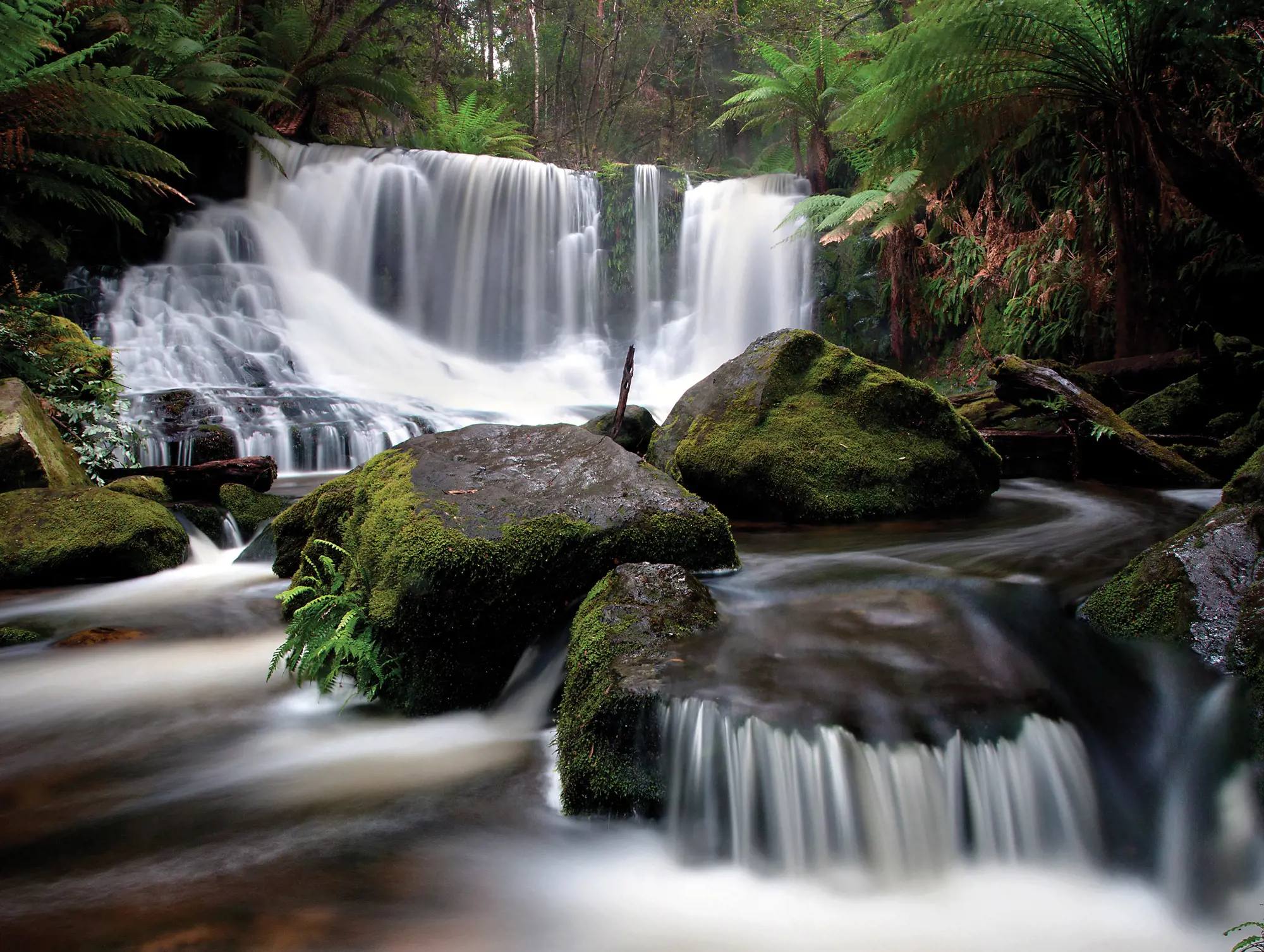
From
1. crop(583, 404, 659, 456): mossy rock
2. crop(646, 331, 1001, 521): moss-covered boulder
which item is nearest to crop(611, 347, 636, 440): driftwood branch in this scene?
crop(583, 404, 659, 456): mossy rock

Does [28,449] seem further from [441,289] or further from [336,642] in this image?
[441,289]

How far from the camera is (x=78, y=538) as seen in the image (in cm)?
444

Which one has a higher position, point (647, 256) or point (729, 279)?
point (647, 256)

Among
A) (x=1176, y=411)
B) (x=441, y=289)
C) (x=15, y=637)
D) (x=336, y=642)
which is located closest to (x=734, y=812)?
(x=336, y=642)

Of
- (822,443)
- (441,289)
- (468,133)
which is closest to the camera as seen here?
(822,443)

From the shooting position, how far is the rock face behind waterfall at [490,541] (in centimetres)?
281

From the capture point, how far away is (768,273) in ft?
41.0

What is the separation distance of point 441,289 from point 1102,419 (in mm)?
10475

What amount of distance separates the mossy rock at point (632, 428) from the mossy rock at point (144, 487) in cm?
323

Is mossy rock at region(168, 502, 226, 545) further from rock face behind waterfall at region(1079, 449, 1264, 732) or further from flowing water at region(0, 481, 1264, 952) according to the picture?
rock face behind waterfall at region(1079, 449, 1264, 732)

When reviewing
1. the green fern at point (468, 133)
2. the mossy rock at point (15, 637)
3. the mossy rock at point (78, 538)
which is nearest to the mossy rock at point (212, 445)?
the mossy rock at point (78, 538)

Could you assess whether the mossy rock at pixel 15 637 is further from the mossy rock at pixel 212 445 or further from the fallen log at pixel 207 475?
the mossy rock at pixel 212 445

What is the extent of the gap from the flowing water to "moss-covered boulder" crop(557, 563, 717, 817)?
0.06 metres

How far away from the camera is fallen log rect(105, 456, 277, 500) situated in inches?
222
